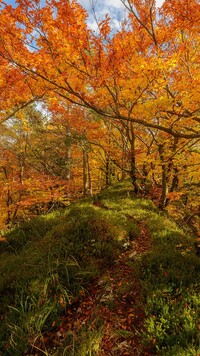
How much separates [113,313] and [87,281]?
955 mm

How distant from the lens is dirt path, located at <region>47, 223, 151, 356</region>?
344 cm

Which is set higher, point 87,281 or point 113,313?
point 87,281

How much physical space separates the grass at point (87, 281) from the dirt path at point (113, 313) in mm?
140

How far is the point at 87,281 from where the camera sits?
4781mm

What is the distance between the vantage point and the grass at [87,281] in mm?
3348

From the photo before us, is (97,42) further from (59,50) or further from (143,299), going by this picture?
(143,299)

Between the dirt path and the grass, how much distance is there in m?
0.14

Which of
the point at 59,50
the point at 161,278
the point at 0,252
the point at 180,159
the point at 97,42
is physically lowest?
the point at 0,252

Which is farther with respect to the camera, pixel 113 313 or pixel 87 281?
pixel 87 281

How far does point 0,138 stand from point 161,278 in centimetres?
1625

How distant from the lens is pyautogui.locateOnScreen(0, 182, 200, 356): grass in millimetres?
3348

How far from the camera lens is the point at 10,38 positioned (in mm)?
5629

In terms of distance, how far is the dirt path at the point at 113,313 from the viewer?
3436mm

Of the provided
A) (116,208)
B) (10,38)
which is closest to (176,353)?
(116,208)
